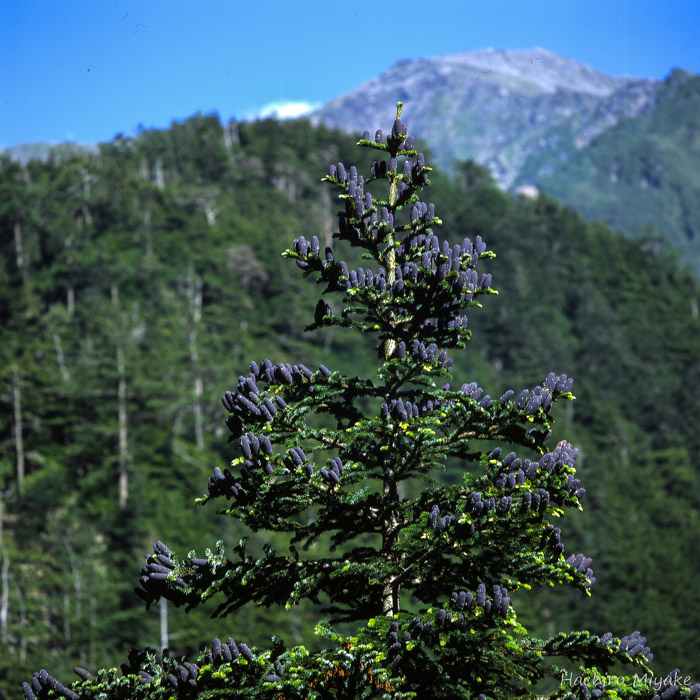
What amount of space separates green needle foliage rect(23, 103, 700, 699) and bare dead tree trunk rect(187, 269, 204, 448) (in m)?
59.0

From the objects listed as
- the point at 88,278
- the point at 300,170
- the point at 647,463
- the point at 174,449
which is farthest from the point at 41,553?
the point at 300,170

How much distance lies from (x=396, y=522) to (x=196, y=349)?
67599 millimetres

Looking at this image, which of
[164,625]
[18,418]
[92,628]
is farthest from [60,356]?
[164,625]

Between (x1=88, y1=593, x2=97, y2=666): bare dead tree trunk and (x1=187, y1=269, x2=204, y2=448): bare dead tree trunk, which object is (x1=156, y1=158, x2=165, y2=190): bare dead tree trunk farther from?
(x1=88, y1=593, x2=97, y2=666): bare dead tree trunk

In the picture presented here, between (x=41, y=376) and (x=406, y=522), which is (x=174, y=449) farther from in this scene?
(x=406, y=522)

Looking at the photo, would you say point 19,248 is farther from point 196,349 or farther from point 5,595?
point 5,595

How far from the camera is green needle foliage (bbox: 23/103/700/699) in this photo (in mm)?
7684

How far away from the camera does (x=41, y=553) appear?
51219 mm

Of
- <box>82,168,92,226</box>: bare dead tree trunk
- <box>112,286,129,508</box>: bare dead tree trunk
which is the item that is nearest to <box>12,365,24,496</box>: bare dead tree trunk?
<box>112,286,129,508</box>: bare dead tree trunk

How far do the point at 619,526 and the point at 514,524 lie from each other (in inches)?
3119

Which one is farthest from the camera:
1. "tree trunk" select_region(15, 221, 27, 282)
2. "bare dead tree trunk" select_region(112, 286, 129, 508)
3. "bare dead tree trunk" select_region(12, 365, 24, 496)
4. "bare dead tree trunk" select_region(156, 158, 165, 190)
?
"bare dead tree trunk" select_region(156, 158, 165, 190)

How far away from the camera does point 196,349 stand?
75688 mm

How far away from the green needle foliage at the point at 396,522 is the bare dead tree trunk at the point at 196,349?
59.0 metres

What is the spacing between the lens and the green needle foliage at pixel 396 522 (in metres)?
7.68
